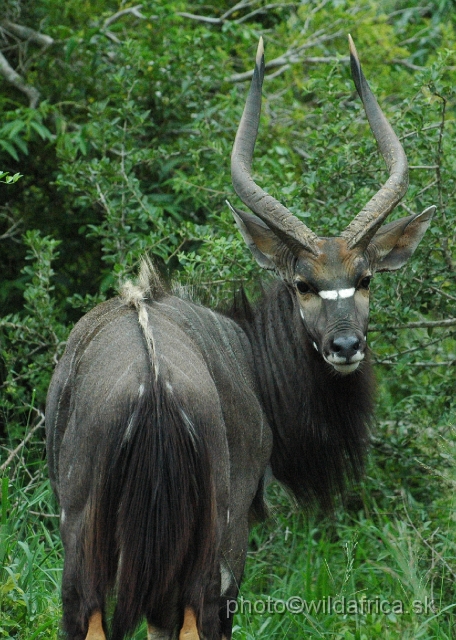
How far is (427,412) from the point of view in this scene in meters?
6.60

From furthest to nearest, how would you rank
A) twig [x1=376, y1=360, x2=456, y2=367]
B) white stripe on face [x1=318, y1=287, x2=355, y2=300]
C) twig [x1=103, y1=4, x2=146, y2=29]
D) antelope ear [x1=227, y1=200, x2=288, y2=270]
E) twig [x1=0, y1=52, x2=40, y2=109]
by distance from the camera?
twig [x1=103, y1=4, x2=146, y2=29] < twig [x1=0, y1=52, x2=40, y2=109] < twig [x1=376, y1=360, x2=456, y2=367] < antelope ear [x1=227, y1=200, x2=288, y2=270] < white stripe on face [x1=318, y1=287, x2=355, y2=300]

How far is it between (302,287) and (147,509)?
183cm

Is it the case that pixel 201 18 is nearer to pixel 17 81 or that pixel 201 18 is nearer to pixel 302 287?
pixel 17 81

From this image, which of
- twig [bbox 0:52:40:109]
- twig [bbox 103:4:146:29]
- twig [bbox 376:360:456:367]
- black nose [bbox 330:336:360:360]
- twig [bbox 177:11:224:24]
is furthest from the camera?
twig [bbox 177:11:224:24]

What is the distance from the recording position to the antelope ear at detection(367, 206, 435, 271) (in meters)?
5.51

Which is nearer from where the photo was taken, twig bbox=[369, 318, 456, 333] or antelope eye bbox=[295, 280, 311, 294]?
antelope eye bbox=[295, 280, 311, 294]

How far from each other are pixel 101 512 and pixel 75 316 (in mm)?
4049

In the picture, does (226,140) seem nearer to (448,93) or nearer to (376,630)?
(448,93)

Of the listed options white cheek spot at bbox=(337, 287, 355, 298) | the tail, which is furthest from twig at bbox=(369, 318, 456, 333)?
the tail

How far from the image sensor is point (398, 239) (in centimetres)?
560

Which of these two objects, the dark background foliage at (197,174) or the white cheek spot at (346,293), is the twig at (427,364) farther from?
the white cheek spot at (346,293)

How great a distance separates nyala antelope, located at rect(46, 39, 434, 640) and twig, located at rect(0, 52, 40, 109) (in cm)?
272

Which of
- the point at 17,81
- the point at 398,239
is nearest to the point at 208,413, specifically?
the point at 398,239

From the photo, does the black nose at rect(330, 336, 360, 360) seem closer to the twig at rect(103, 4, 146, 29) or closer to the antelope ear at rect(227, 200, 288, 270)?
the antelope ear at rect(227, 200, 288, 270)
